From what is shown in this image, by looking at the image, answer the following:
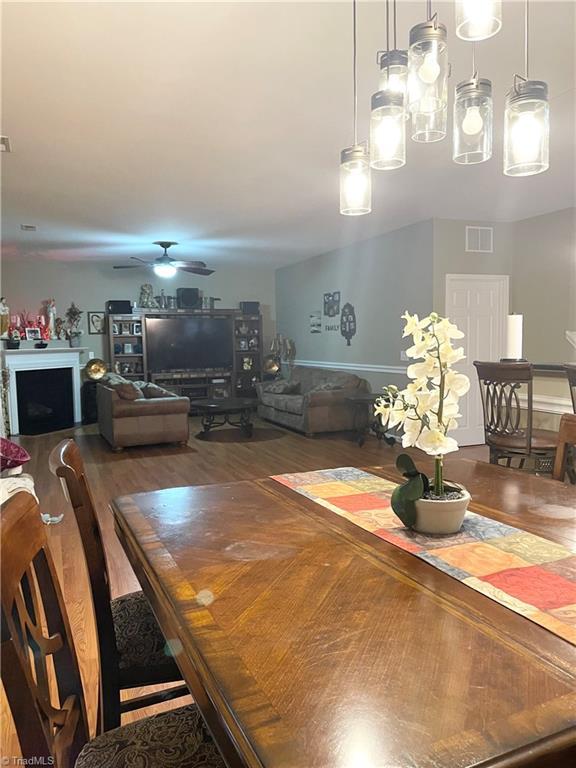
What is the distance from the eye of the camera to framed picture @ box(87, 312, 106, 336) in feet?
30.2

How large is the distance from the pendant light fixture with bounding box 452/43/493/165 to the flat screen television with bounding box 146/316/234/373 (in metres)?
Answer: 8.27

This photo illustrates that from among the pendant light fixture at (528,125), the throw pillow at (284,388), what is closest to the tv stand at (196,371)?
the throw pillow at (284,388)

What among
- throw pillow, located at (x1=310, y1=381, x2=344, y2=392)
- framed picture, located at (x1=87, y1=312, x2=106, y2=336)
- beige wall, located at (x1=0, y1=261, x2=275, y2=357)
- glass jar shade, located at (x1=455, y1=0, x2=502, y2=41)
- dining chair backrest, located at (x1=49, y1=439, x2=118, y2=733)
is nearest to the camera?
glass jar shade, located at (x1=455, y1=0, x2=502, y2=41)

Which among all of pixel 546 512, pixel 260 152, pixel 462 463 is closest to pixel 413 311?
pixel 260 152

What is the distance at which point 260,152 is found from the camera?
12.3ft

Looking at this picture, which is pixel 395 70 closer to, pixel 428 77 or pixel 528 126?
pixel 428 77

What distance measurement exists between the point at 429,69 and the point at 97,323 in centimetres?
865

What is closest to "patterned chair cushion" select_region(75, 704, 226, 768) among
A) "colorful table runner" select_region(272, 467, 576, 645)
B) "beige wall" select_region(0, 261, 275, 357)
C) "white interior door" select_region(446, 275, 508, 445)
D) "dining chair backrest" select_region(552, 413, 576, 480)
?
"colorful table runner" select_region(272, 467, 576, 645)

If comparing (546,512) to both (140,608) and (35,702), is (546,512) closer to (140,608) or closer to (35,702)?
(140,608)

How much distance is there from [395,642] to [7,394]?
768 centimetres

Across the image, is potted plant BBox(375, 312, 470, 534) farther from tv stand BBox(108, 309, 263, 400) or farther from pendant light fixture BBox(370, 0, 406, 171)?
tv stand BBox(108, 309, 263, 400)

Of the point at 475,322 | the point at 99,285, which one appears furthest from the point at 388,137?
the point at 99,285

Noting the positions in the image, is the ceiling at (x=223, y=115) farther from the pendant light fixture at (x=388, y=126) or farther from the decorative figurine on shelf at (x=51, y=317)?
the decorative figurine on shelf at (x=51, y=317)

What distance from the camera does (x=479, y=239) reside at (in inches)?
242
